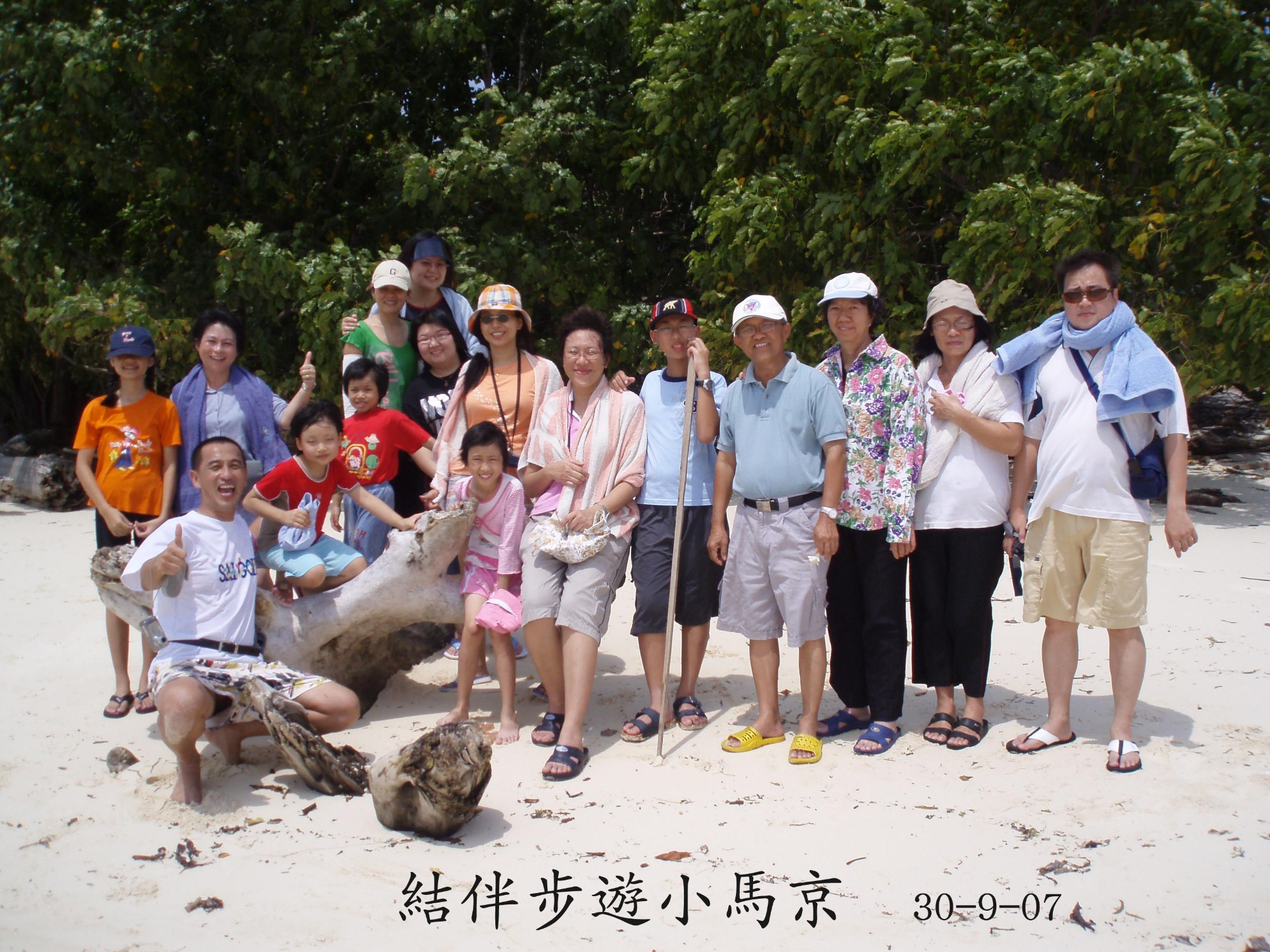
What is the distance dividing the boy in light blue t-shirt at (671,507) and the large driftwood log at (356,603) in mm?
791

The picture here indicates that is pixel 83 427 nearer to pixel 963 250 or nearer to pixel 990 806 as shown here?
pixel 990 806

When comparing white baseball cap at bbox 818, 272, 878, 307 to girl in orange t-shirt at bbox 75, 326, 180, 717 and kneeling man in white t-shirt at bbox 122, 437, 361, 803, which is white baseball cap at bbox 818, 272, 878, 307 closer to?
kneeling man in white t-shirt at bbox 122, 437, 361, 803

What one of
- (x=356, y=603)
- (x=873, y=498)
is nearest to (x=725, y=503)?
(x=873, y=498)

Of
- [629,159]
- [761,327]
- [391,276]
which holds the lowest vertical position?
[761,327]

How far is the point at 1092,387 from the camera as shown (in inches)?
156

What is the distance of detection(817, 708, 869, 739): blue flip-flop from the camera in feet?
14.2

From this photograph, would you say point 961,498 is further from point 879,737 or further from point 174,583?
point 174,583

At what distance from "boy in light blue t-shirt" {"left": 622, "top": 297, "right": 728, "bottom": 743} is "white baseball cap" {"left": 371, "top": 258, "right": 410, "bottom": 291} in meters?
1.29

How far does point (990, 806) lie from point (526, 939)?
173 centimetres

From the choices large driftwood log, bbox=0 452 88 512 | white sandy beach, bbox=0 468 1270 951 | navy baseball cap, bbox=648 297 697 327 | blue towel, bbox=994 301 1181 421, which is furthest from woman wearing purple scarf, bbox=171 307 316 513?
large driftwood log, bbox=0 452 88 512

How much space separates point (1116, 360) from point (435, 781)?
114 inches

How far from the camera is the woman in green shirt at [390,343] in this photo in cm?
489

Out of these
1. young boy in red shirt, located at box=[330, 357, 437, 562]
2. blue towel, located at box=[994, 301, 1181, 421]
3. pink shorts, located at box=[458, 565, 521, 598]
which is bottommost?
pink shorts, located at box=[458, 565, 521, 598]

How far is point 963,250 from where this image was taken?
329 inches
